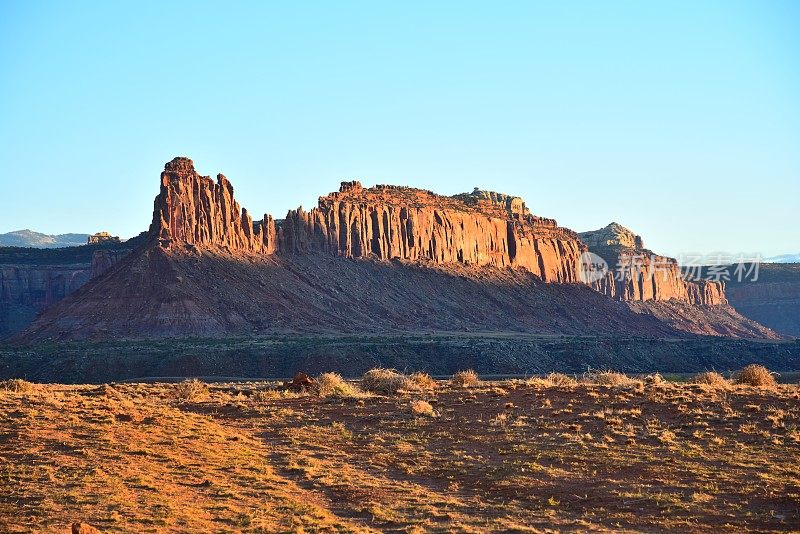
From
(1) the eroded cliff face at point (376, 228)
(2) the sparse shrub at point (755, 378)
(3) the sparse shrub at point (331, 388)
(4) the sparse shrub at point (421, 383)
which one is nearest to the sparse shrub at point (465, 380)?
(4) the sparse shrub at point (421, 383)

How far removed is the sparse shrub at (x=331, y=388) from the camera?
4012 cm

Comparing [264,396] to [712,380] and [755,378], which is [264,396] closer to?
[712,380]

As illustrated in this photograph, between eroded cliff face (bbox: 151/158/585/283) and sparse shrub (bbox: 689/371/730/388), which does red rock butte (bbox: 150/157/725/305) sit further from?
sparse shrub (bbox: 689/371/730/388)

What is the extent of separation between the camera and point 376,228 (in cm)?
14312

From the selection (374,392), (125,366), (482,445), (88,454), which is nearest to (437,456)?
(482,445)

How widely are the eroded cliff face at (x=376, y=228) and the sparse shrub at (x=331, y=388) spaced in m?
72.3

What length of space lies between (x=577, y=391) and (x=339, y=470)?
44.9 ft

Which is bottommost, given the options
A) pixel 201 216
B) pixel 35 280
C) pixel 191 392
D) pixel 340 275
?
pixel 191 392

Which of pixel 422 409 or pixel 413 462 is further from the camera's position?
pixel 422 409

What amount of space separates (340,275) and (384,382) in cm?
8608

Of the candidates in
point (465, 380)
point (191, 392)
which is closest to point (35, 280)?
point (191, 392)

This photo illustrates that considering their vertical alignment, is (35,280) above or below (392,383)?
above

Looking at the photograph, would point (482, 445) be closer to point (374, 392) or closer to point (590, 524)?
point (590, 524)

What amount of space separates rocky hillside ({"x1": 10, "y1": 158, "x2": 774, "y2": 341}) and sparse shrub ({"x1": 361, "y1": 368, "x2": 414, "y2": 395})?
57.9 metres
